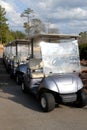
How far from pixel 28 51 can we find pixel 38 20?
4629 cm

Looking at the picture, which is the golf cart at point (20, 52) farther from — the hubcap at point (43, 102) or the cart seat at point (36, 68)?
the hubcap at point (43, 102)

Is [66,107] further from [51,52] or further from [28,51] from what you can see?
[28,51]

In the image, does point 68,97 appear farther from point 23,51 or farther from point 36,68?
point 23,51

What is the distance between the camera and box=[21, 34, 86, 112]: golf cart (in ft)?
26.6

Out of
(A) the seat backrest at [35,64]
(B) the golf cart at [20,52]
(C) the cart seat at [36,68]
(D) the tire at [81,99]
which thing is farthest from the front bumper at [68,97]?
(B) the golf cart at [20,52]

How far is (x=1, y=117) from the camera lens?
7.58 meters

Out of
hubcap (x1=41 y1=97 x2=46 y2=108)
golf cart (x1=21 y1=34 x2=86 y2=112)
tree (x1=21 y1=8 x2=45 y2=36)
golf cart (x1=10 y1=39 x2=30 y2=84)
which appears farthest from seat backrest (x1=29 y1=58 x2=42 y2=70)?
tree (x1=21 y1=8 x2=45 y2=36)

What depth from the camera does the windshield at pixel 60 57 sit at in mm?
9359

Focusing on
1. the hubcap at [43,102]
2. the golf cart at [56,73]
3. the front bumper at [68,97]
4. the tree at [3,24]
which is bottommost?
the hubcap at [43,102]

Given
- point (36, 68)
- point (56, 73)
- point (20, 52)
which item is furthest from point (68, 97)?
point (20, 52)

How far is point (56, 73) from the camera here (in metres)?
9.30

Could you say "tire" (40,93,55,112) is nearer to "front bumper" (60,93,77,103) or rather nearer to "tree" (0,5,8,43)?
"front bumper" (60,93,77,103)

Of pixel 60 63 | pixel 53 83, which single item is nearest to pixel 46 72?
pixel 60 63

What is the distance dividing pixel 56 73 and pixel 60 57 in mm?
569
